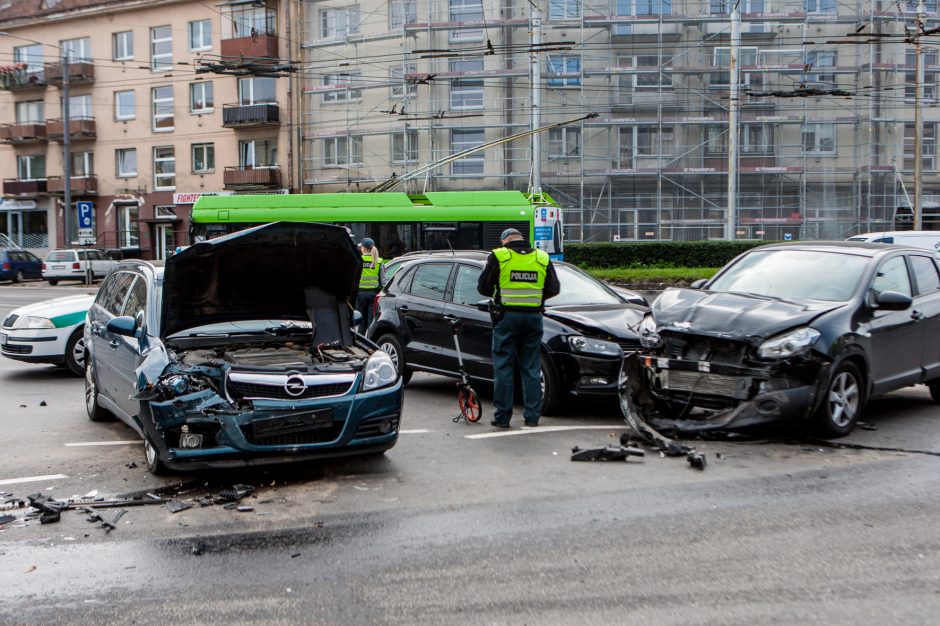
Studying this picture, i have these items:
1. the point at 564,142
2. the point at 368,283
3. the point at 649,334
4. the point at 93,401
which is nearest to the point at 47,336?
the point at 93,401

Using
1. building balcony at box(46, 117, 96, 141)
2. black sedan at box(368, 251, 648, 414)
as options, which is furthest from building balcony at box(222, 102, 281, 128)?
black sedan at box(368, 251, 648, 414)

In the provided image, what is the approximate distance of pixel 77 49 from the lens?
1951 inches

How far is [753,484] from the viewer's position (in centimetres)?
630

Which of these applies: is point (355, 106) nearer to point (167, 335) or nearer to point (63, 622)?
point (167, 335)

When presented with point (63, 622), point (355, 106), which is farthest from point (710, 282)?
point (355, 106)

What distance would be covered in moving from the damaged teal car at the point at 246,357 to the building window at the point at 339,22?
3477 centimetres

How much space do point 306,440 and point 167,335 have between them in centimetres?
164

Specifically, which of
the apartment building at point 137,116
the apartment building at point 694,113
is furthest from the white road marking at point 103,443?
the apartment building at point 137,116

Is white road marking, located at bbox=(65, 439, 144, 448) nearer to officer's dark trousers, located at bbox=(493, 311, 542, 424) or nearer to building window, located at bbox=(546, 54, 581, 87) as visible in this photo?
officer's dark trousers, located at bbox=(493, 311, 542, 424)

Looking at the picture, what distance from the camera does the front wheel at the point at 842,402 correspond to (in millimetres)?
7477

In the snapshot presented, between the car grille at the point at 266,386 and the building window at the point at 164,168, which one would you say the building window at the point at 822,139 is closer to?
the building window at the point at 164,168

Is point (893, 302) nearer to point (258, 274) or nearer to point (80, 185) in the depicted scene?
point (258, 274)

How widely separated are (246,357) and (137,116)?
4501 centimetres

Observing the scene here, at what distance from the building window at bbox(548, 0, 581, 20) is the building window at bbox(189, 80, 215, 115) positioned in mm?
18705
